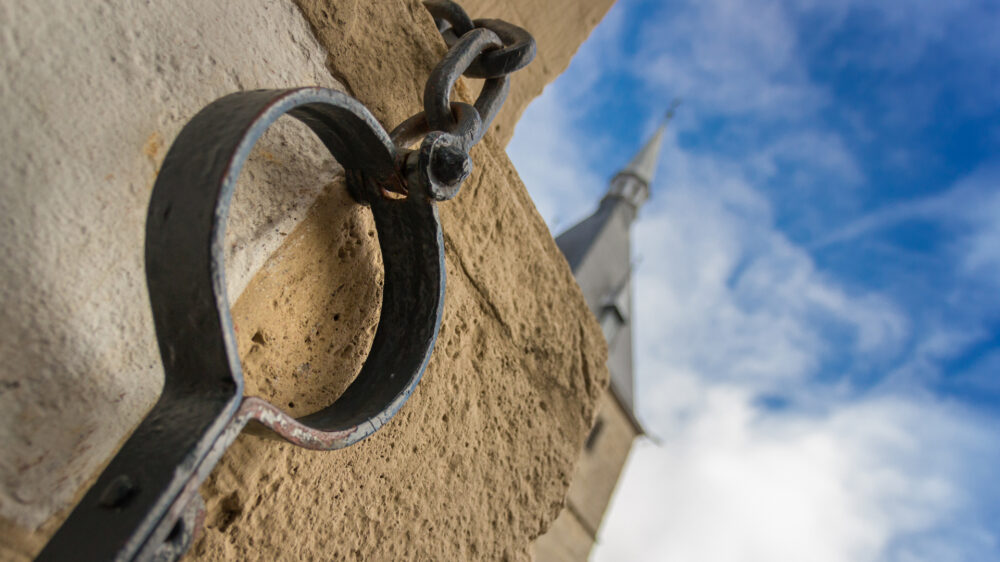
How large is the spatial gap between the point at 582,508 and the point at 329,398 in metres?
14.3

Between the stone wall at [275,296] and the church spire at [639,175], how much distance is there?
62.3ft

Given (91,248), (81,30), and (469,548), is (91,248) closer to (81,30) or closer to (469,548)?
(81,30)

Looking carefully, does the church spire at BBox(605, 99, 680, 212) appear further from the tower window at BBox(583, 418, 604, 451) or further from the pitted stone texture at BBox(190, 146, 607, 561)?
the pitted stone texture at BBox(190, 146, 607, 561)

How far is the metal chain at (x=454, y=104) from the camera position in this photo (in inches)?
31.1

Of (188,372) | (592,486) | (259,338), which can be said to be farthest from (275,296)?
(592,486)

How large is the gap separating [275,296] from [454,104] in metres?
0.38

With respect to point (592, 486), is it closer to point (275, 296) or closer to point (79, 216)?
point (275, 296)

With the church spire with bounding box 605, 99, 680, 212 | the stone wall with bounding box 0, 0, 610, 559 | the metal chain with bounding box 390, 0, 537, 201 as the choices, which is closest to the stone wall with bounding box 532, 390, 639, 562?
the church spire with bounding box 605, 99, 680, 212

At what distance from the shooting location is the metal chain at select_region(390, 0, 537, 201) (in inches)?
31.1

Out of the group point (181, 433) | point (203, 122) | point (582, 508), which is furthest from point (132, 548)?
point (582, 508)

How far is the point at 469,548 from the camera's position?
1.09 metres

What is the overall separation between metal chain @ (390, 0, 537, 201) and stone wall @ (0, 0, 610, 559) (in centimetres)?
8

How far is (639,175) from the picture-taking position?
66.4 ft

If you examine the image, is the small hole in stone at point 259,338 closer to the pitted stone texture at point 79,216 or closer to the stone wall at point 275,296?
the stone wall at point 275,296
